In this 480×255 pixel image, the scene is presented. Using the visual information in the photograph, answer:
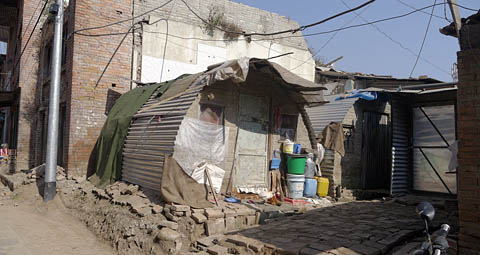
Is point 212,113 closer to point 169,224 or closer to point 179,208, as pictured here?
point 179,208

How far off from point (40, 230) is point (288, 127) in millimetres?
6917

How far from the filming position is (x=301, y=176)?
964 cm

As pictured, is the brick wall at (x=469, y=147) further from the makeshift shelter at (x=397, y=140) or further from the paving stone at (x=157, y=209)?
the makeshift shelter at (x=397, y=140)

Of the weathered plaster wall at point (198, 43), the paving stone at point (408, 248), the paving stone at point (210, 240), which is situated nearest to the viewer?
the paving stone at point (408, 248)

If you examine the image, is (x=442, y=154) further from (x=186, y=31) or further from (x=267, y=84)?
(x=186, y=31)

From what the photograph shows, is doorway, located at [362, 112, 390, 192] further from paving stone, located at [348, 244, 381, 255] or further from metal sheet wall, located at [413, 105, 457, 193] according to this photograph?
paving stone, located at [348, 244, 381, 255]

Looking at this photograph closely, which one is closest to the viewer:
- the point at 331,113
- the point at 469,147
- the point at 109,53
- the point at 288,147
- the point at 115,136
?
the point at 469,147

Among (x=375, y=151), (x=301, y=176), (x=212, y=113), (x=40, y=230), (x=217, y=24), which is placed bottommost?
(x=40, y=230)

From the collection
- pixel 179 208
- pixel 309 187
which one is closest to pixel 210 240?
pixel 179 208

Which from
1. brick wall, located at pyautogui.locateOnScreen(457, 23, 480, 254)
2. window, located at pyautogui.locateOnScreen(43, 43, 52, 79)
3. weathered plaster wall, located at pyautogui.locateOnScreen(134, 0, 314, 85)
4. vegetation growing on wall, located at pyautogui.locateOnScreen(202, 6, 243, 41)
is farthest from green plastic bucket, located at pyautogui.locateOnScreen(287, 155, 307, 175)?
window, located at pyautogui.locateOnScreen(43, 43, 52, 79)

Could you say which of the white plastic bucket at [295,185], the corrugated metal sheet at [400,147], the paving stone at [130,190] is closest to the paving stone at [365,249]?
the white plastic bucket at [295,185]

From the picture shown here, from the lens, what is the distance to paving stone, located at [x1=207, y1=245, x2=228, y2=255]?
18.4 ft

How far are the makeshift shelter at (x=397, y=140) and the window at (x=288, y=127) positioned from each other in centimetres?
182

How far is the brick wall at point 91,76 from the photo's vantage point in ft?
37.0
